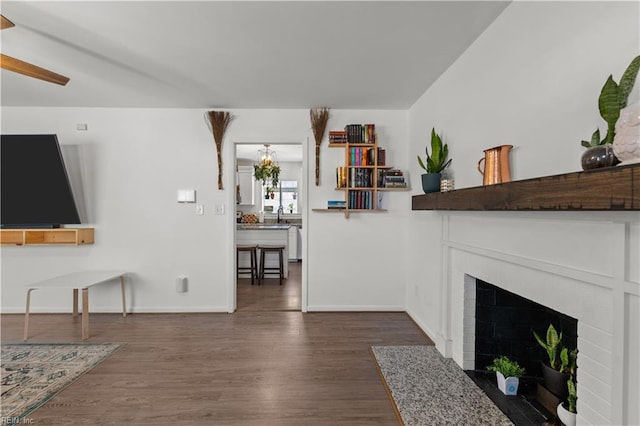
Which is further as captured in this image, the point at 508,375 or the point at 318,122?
the point at 318,122

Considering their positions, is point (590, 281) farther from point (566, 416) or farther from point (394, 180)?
point (394, 180)

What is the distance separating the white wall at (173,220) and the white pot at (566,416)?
221 cm

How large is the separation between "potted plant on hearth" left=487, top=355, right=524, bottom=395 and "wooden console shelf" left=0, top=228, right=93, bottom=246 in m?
4.18

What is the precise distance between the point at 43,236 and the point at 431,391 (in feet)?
13.7

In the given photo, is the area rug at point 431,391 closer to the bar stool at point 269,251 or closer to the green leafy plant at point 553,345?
the green leafy plant at point 553,345

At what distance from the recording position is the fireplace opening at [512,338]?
1937 millimetres

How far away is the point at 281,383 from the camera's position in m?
2.29

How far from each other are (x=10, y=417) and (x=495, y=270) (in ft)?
9.99

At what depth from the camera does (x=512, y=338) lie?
88.8 inches

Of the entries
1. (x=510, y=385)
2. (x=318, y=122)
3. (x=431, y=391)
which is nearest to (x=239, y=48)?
(x=318, y=122)

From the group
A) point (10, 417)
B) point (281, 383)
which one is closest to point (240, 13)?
point (281, 383)

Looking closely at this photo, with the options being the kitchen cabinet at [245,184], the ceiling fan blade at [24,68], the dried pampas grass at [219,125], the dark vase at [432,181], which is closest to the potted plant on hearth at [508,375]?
the dark vase at [432,181]

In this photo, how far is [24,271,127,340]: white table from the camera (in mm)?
2945

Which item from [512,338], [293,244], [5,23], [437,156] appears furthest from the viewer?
[293,244]
